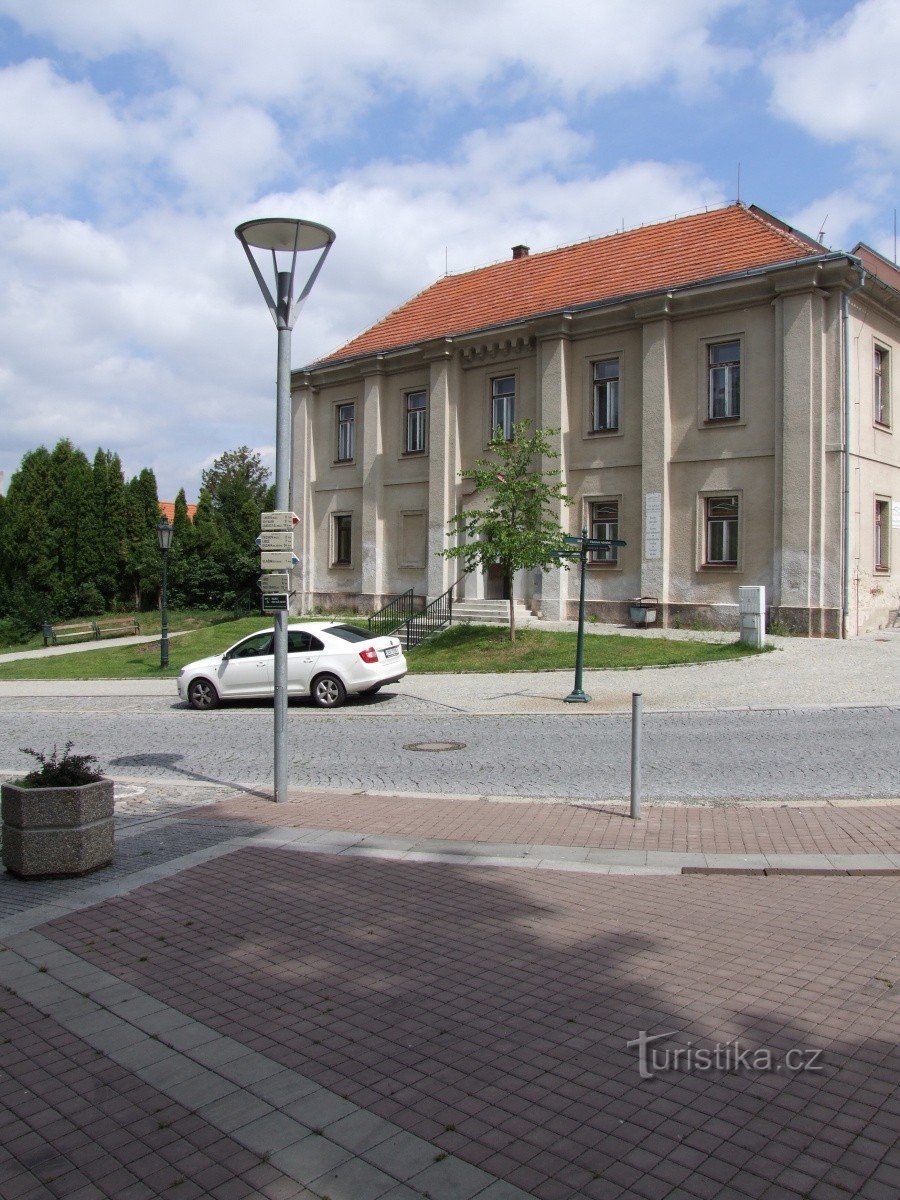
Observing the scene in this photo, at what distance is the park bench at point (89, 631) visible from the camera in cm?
3478

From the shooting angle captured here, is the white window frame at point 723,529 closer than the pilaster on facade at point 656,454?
Yes

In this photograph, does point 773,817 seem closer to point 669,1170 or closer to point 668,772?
point 668,772

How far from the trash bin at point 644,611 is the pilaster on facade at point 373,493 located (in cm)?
1030

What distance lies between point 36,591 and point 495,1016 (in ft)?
143

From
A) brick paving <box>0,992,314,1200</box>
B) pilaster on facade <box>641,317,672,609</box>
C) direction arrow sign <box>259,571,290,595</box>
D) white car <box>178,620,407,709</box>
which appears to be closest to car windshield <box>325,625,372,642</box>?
white car <box>178,620,407,709</box>

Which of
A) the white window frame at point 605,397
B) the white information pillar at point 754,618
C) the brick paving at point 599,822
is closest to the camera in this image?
the brick paving at point 599,822

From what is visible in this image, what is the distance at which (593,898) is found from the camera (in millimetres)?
6250

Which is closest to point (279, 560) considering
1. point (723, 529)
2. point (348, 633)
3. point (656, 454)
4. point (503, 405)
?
point (348, 633)

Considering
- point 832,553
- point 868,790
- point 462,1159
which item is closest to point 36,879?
point 462,1159

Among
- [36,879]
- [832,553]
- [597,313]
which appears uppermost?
A: [597,313]

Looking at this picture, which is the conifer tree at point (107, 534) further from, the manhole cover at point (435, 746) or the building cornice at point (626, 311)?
the manhole cover at point (435, 746)

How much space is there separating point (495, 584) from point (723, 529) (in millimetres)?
8062

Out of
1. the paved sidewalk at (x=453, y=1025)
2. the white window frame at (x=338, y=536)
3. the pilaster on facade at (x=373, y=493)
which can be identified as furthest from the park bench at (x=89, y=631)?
the paved sidewalk at (x=453, y=1025)

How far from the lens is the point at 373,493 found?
33.6 m
